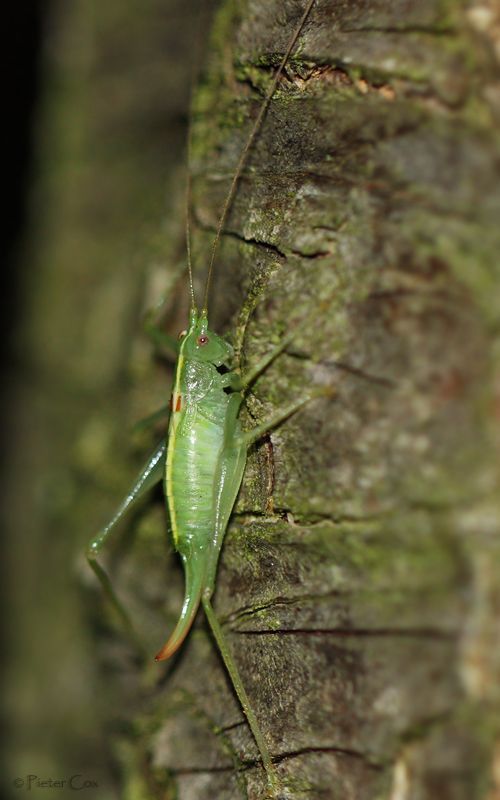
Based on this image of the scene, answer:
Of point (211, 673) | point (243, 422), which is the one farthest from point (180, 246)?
point (211, 673)

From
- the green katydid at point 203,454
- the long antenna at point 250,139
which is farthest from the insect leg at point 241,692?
the long antenna at point 250,139

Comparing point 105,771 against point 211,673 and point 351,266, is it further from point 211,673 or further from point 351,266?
point 351,266

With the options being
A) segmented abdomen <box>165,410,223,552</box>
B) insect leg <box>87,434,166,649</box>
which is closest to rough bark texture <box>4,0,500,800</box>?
segmented abdomen <box>165,410,223,552</box>

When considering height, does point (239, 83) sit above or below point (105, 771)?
above

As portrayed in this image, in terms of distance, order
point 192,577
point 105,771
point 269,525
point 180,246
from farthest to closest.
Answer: point 105,771
point 180,246
point 192,577
point 269,525

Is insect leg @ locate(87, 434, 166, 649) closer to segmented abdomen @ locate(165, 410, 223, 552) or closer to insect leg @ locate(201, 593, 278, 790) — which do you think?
segmented abdomen @ locate(165, 410, 223, 552)

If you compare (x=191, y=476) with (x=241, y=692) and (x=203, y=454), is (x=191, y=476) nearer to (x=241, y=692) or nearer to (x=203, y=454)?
(x=203, y=454)

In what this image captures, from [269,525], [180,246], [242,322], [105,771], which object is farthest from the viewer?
[105,771]
